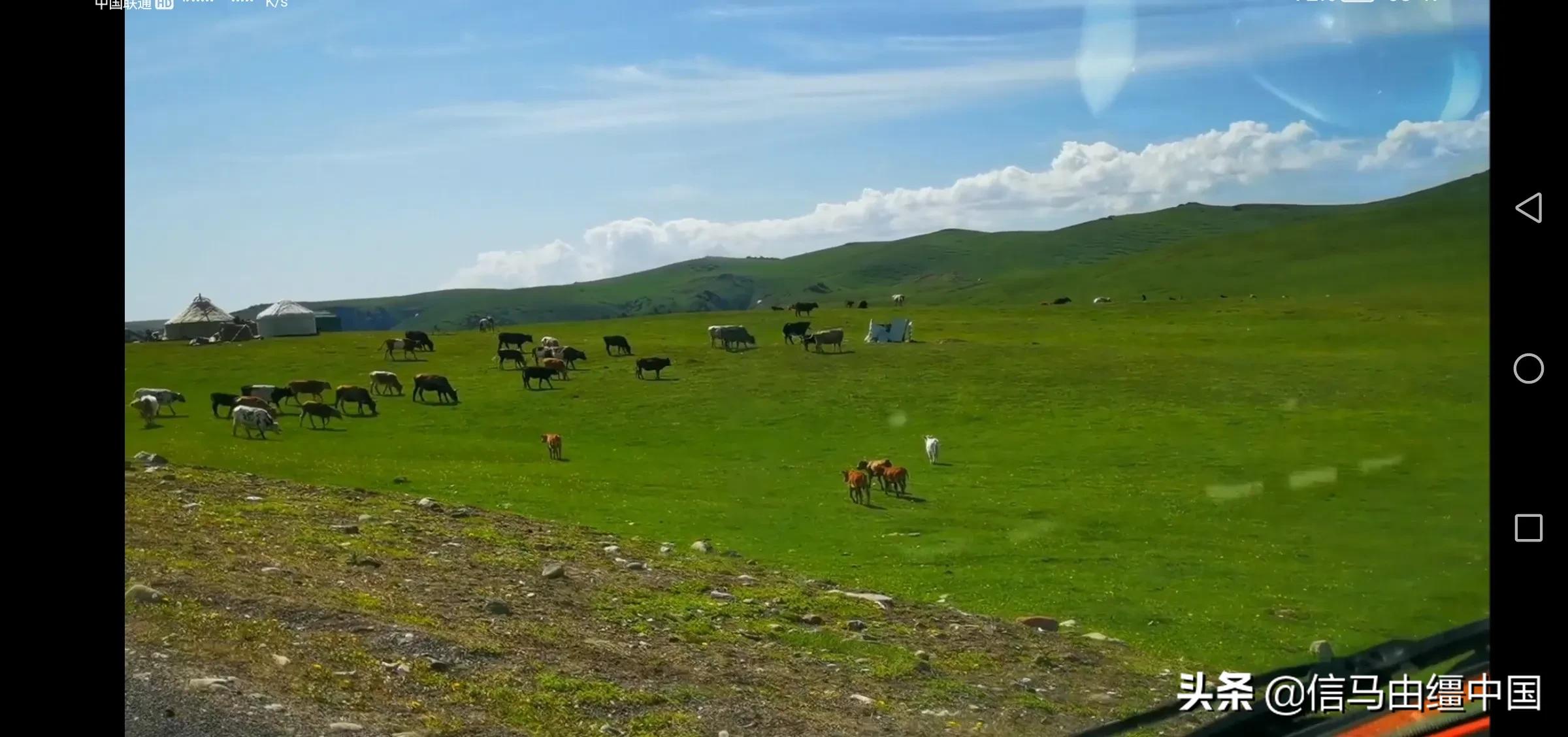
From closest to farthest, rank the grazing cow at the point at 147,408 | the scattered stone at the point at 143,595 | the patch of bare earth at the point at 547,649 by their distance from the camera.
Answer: the patch of bare earth at the point at 547,649 → the scattered stone at the point at 143,595 → the grazing cow at the point at 147,408

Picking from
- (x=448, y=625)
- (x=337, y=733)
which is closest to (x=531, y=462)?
(x=448, y=625)

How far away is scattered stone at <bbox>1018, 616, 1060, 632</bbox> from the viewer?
32.5ft

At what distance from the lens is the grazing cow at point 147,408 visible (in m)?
31.3

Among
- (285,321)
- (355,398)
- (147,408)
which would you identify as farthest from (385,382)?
(285,321)

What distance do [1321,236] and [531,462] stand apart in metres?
89.0

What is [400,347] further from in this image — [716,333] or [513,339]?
[716,333]

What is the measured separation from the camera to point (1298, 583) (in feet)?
45.2

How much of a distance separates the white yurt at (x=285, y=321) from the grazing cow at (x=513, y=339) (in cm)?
1511

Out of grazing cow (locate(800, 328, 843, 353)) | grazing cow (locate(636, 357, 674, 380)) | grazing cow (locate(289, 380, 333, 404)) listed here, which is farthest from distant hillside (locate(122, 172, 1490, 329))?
grazing cow (locate(289, 380, 333, 404))

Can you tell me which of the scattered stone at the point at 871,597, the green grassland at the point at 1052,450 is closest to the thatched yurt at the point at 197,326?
the green grassland at the point at 1052,450

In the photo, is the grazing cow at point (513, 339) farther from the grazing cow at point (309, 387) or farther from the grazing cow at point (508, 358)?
the grazing cow at point (309, 387)

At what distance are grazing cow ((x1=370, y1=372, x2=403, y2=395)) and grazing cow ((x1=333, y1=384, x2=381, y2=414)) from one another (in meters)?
2.77

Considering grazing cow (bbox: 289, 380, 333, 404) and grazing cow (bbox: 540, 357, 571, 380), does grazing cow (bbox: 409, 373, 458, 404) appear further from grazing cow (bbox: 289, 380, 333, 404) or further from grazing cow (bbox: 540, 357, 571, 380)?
grazing cow (bbox: 540, 357, 571, 380)
